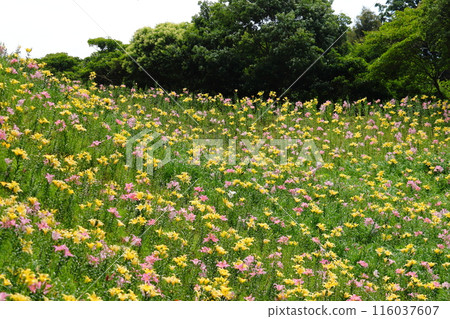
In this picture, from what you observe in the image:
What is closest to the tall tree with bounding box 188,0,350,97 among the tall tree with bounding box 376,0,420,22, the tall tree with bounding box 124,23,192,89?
the tall tree with bounding box 124,23,192,89

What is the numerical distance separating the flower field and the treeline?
5.08 metres

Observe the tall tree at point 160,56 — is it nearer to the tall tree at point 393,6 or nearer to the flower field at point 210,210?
the flower field at point 210,210

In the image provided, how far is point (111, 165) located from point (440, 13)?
551 inches

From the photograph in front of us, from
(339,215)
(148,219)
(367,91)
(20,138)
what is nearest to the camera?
(148,219)

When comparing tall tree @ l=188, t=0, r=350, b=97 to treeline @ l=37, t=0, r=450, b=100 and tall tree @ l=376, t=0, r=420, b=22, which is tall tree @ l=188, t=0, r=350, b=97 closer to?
treeline @ l=37, t=0, r=450, b=100

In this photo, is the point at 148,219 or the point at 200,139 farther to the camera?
the point at 200,139

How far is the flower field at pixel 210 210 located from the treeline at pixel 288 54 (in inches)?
200

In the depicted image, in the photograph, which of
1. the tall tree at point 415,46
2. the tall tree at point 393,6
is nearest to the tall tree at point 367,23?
the tall tree at point 393,6

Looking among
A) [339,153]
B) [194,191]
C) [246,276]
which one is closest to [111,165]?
[194,191]

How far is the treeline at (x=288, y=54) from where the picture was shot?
17.2 meters

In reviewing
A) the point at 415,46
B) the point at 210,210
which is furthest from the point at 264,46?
the point at 210,210

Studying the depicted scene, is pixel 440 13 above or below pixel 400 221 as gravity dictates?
above

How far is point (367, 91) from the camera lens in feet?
63.4

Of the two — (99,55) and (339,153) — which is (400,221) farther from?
(99,55)
